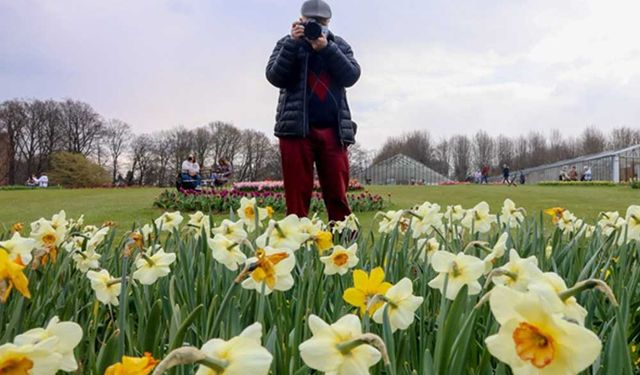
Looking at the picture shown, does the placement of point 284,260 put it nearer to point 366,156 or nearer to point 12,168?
point 12,168

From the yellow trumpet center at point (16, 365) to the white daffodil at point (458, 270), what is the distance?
1.98ft

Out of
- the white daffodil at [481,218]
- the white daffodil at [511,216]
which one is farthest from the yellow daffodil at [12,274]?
the white daffodil at [511,216]

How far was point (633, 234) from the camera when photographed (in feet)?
5.06

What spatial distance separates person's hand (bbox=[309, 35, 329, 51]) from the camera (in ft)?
9.45

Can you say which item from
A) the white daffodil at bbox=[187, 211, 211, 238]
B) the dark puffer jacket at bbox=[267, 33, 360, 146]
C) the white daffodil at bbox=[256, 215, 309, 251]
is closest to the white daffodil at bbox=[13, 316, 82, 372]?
the white daffodil at bbox=[256, 215, 309, 251]

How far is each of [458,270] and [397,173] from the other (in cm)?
4930

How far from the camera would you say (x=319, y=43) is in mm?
2889

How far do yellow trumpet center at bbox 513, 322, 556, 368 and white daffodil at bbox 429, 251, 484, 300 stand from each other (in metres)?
0.36

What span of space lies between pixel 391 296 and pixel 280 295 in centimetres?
41

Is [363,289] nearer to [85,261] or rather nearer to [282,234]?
[282,234]

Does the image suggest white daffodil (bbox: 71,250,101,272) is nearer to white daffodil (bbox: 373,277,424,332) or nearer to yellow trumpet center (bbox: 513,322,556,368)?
white daffodil (bbox: 373,277,424,332)

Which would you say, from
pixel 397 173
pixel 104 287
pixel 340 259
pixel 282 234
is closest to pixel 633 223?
pixel 340 259

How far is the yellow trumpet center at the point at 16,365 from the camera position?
0.47m

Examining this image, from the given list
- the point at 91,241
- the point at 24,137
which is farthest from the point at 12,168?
the point at 91,241
